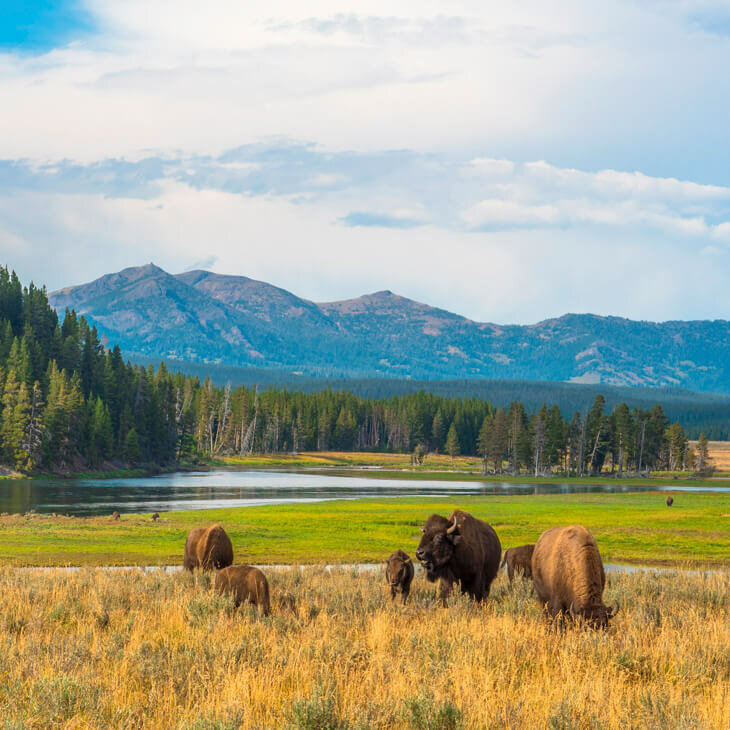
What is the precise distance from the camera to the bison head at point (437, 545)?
16.4 metres

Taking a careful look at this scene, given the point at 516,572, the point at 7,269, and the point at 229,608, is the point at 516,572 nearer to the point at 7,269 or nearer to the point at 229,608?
the point at 229,608

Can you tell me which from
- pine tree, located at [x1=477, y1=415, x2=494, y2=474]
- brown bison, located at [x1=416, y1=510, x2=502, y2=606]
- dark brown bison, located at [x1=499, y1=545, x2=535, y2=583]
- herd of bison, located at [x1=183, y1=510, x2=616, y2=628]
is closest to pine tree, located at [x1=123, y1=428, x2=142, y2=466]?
pine tree, located at [x1=477, y1=415, x2=494, y2=474]

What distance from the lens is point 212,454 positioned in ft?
538

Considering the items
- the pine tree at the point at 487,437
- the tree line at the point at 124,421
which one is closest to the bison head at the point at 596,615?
the tree line at the point at 124,421

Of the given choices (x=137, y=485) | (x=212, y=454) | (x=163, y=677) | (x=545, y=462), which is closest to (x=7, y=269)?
(x=212, y=454)

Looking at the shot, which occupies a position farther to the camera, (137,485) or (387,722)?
(137,485)

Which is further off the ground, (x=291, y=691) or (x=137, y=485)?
(x=291, y=691)

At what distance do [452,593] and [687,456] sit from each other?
173m

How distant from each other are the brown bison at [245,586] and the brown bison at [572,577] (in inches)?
219

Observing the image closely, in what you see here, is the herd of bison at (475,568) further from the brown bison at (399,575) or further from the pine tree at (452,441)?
the pine tree at (452,441)

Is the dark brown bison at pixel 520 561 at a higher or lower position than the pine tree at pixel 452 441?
higher

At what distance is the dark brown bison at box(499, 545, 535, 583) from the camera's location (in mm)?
23781

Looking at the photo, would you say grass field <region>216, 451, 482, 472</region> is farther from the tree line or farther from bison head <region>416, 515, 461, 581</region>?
bison head <region>416, 515, 461, 581</region>

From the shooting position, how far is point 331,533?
39875 millimetres
